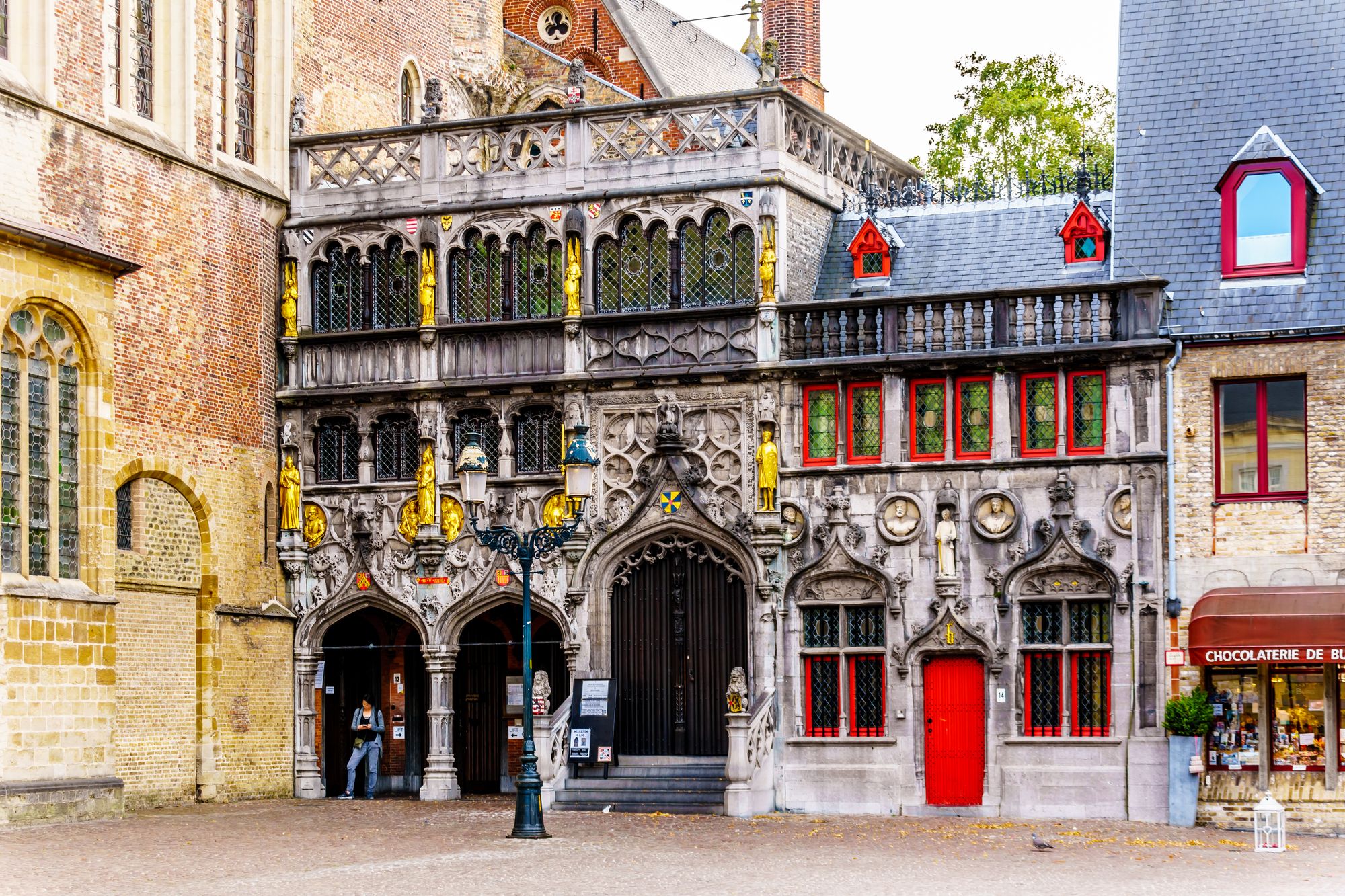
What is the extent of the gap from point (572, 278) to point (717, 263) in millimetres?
2117

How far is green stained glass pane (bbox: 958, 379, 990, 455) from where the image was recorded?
30.2 m

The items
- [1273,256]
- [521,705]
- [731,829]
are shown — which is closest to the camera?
[731,829]

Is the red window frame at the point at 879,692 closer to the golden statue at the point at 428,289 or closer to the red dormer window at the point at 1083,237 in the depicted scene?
the red dormer window at the point at 1083,237

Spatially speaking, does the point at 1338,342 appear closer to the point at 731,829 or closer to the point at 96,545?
the point at 731,829

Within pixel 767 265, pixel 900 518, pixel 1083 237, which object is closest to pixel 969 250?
pixel 1083 237

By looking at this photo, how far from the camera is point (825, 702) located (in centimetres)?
3055

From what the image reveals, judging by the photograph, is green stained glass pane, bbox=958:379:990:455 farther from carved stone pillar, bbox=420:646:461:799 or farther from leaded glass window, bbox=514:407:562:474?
carved stone pillar, bbox=420:646:461:799

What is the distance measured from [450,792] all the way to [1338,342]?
45.9 ft

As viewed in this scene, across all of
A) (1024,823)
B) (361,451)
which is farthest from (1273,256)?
(361,451)

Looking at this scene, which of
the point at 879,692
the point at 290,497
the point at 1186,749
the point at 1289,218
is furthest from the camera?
the point at 290,497

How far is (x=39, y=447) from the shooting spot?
27.5 metres

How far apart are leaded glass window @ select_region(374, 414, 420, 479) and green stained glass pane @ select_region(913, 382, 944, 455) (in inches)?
299

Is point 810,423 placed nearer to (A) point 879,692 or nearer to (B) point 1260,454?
(A) point 879,692

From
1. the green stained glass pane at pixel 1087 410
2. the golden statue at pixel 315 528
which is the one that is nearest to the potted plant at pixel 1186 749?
the green stained glass pane at pixel 1087 410
